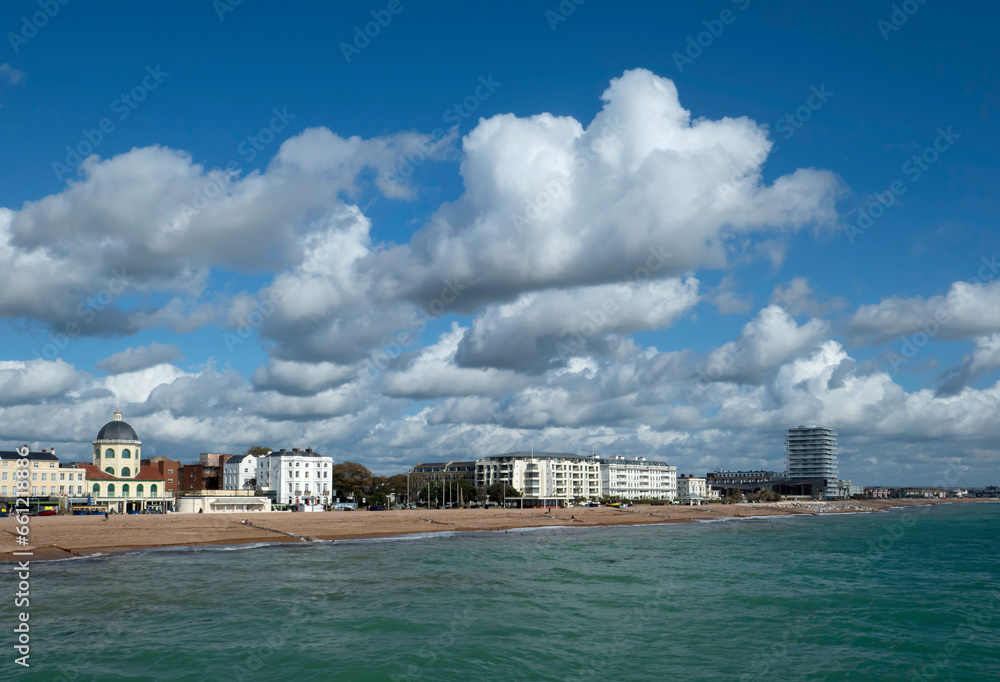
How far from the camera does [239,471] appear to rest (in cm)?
14650

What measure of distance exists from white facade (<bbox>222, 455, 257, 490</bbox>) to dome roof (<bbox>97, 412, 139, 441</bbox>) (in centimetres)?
2947

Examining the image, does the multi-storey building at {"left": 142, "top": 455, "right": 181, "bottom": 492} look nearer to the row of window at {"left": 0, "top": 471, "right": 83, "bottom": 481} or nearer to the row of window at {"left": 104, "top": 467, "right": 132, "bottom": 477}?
the row of window at {"left": 104, "top": 467, "right": 132, "bottom": 477}

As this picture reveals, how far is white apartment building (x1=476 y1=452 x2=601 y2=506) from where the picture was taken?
592ft

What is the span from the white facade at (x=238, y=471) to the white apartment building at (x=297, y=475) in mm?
4208

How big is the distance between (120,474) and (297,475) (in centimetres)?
3095

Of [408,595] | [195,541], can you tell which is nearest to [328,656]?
[408,595]

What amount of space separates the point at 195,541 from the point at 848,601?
47.7 meters

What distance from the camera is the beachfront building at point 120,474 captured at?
356 ft

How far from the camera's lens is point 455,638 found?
938 inches

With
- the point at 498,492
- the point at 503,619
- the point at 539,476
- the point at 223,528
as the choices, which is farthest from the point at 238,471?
the point at 503,619

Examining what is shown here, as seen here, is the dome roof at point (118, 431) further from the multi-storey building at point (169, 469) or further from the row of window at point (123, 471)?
the multi-storey building at point (169, 469)

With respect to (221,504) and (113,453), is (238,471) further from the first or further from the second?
(221,504)

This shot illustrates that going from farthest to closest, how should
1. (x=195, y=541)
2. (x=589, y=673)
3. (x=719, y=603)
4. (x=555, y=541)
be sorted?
(x=555, y=541) → (x=195, y=541) → (x=719, y=603) → (x=589, y=673)

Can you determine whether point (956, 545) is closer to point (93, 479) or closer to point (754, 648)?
point (754, 648)
